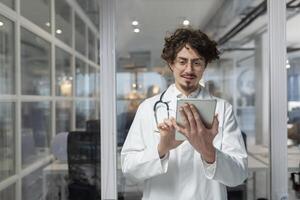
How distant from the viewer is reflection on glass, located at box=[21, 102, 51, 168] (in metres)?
2.28

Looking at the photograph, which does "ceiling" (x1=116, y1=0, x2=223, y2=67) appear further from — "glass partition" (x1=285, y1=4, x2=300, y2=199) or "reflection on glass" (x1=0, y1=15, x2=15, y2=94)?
"reflection on glass" (x1=0, y1=15, x2=15, y2=94)

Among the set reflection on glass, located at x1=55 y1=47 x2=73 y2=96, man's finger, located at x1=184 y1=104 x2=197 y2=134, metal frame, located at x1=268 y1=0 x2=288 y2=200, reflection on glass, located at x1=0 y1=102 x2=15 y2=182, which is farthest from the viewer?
reflection on glass, located at x1=55 y1=47 x2=73 y2=96

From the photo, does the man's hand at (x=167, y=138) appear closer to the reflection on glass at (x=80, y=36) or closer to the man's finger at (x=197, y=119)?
the man's finger at (x=197, y=119)

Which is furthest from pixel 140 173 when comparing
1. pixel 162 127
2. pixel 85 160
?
pixel 85 160

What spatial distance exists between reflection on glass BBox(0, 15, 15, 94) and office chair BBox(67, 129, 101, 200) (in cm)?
51

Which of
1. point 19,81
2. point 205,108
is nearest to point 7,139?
point 19,81

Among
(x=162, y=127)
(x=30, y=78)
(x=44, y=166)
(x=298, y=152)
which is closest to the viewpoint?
(x=162, y=127)

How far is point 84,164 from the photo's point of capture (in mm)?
2219

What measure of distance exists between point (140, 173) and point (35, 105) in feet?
4.64

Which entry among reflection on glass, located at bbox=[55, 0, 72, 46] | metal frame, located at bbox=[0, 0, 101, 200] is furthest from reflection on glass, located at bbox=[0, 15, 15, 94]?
reflection on glass, located at bbox=[55, 0, 72, 46]

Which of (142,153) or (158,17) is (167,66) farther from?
(158,17)

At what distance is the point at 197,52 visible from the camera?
130cm

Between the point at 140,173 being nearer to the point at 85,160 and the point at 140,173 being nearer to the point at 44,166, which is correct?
the point at 85,160

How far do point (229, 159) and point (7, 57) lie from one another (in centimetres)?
155
